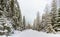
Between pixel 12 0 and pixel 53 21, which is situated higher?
pixel 12 0

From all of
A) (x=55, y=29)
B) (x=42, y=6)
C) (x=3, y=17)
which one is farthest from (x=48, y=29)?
(x=3, y=17)

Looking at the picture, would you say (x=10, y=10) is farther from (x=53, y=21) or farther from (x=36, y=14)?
(x=53, y=21)

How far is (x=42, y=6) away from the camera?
1.58 m

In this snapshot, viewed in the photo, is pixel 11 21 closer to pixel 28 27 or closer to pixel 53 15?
pixel 28 27

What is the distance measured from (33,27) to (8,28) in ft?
1.11

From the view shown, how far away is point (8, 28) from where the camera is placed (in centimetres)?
156

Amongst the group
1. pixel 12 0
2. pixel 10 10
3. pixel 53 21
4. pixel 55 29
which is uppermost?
pixel 12 0

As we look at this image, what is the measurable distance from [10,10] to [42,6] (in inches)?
17.3

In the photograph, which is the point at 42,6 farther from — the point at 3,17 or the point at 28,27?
the point at 3,17

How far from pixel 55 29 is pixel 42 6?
0.35 metres

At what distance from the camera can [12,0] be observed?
161 centimetres

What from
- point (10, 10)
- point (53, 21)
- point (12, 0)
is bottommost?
point (53, 21)

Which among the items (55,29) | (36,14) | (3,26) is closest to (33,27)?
(36,14)

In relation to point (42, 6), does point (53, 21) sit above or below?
below
